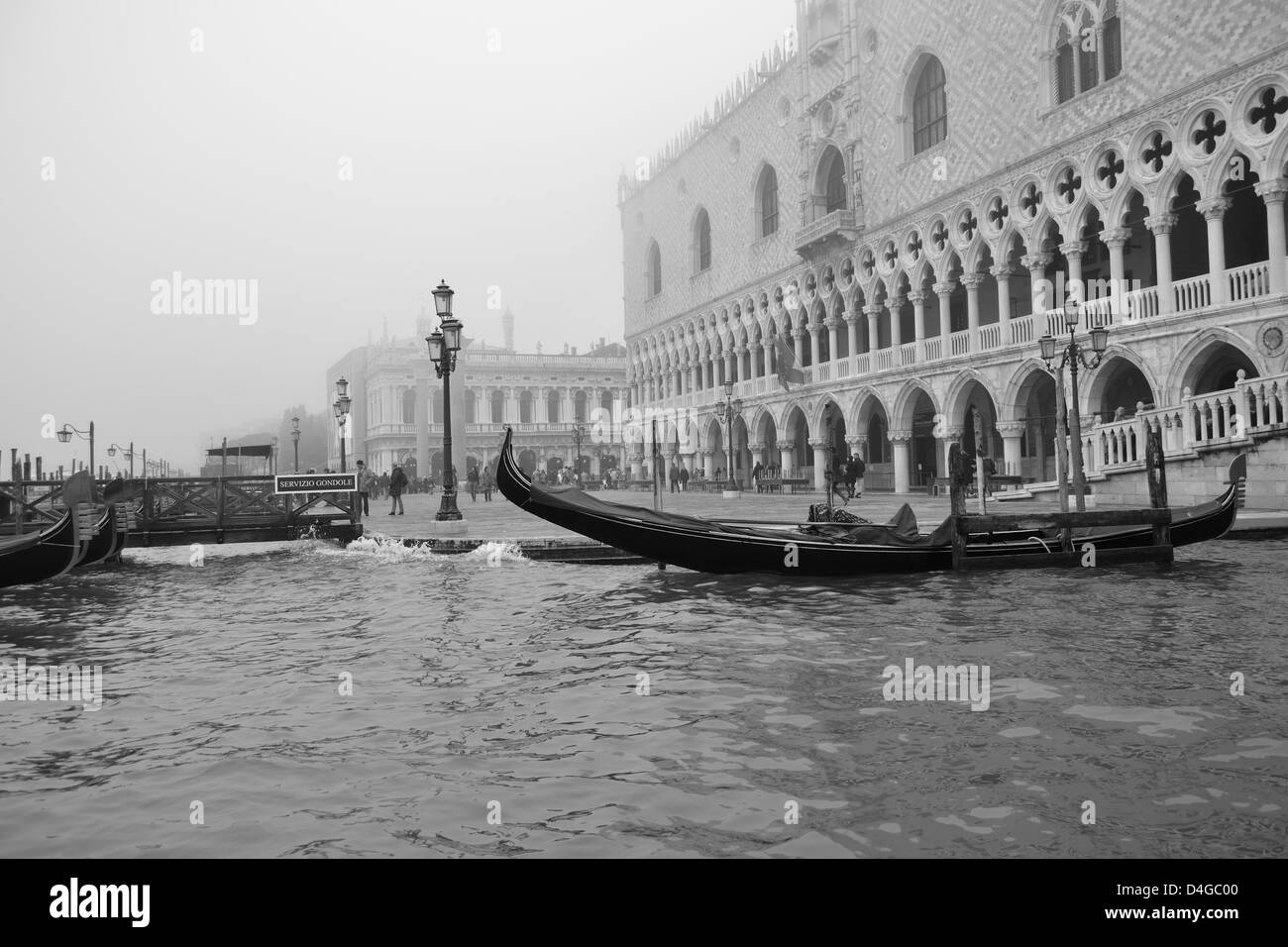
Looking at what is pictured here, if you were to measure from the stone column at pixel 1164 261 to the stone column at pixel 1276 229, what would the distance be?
1897 mm

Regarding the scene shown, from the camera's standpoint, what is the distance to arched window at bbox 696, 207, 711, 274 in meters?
39.1

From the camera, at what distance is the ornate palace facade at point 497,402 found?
189ft

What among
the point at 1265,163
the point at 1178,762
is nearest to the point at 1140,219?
the point at 1265,163

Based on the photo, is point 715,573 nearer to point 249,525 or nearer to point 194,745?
point 194,745

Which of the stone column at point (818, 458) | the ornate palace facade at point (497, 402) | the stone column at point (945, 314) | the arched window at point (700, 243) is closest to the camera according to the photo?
the stone column at point (945, 314)

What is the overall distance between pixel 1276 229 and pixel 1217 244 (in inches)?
40.7

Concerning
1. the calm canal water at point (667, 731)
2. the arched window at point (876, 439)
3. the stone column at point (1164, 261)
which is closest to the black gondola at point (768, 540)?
the calm canal water at point (667, 731)

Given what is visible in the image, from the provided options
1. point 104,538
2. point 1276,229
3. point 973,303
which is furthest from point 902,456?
point 104,538

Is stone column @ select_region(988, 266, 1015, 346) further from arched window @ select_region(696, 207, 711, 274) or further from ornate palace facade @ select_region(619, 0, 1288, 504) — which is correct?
arched window @ select_region(696, 207, 711, 274)

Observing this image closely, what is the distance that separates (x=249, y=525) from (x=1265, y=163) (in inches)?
656

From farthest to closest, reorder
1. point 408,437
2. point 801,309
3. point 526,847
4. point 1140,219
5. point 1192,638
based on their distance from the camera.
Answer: point 408,437, point 801,309, point 1140,219, point 1192,638, point 526,847

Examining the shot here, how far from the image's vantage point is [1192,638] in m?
6.03

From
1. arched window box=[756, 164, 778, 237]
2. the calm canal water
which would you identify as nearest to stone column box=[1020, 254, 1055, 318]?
arched window box=[756, 164, 778, 237]

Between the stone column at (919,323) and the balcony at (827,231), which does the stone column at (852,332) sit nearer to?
the balcony at (827,231)
